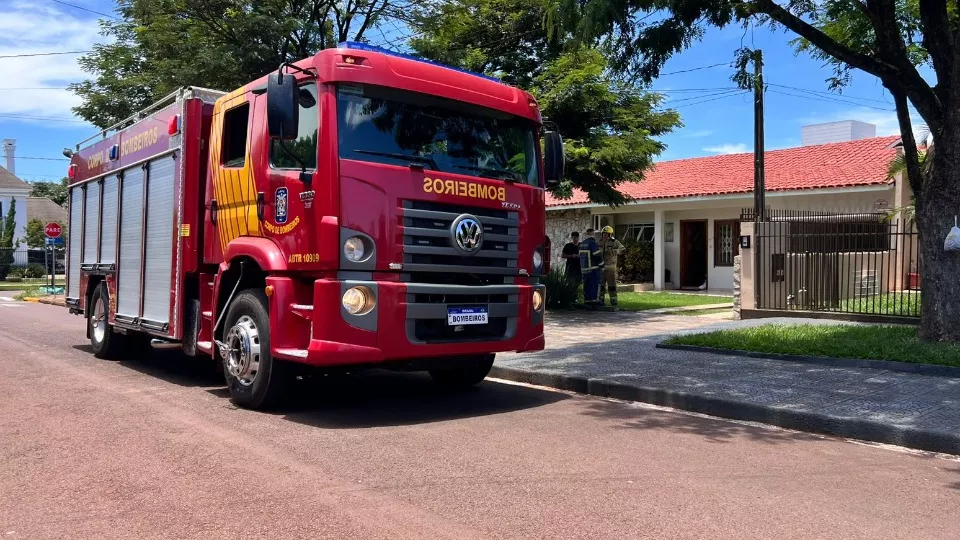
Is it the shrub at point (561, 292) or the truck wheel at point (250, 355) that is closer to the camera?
the truck wheel at point (250, 355)

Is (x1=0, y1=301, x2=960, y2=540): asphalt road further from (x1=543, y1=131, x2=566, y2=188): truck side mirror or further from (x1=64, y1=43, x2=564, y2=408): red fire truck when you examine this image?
(x1=543, y1=131, x2=566, y2=188): truck side mirror

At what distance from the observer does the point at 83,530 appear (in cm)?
388

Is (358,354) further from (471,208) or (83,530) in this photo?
(83,530)

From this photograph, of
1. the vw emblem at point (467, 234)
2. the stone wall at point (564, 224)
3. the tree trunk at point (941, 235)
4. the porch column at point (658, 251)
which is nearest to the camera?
the vw emblem at point (467, 234)

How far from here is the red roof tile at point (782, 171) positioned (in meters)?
20.0

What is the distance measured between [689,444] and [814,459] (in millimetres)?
860

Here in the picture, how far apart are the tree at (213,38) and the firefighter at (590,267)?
6.03 metres

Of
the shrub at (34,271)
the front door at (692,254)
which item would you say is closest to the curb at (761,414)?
the front door at (692,254)

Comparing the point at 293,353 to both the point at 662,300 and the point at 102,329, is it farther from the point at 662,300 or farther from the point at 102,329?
the point at 662,300

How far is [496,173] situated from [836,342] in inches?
215

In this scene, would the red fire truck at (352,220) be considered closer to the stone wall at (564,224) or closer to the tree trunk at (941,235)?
the tree trunk at (941,235)

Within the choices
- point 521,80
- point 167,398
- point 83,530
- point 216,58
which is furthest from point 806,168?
point 83,530

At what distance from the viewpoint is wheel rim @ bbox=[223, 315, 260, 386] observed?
670cm

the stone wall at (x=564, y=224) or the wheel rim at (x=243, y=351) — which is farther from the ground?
the stone wall at (x=564, y=224)
